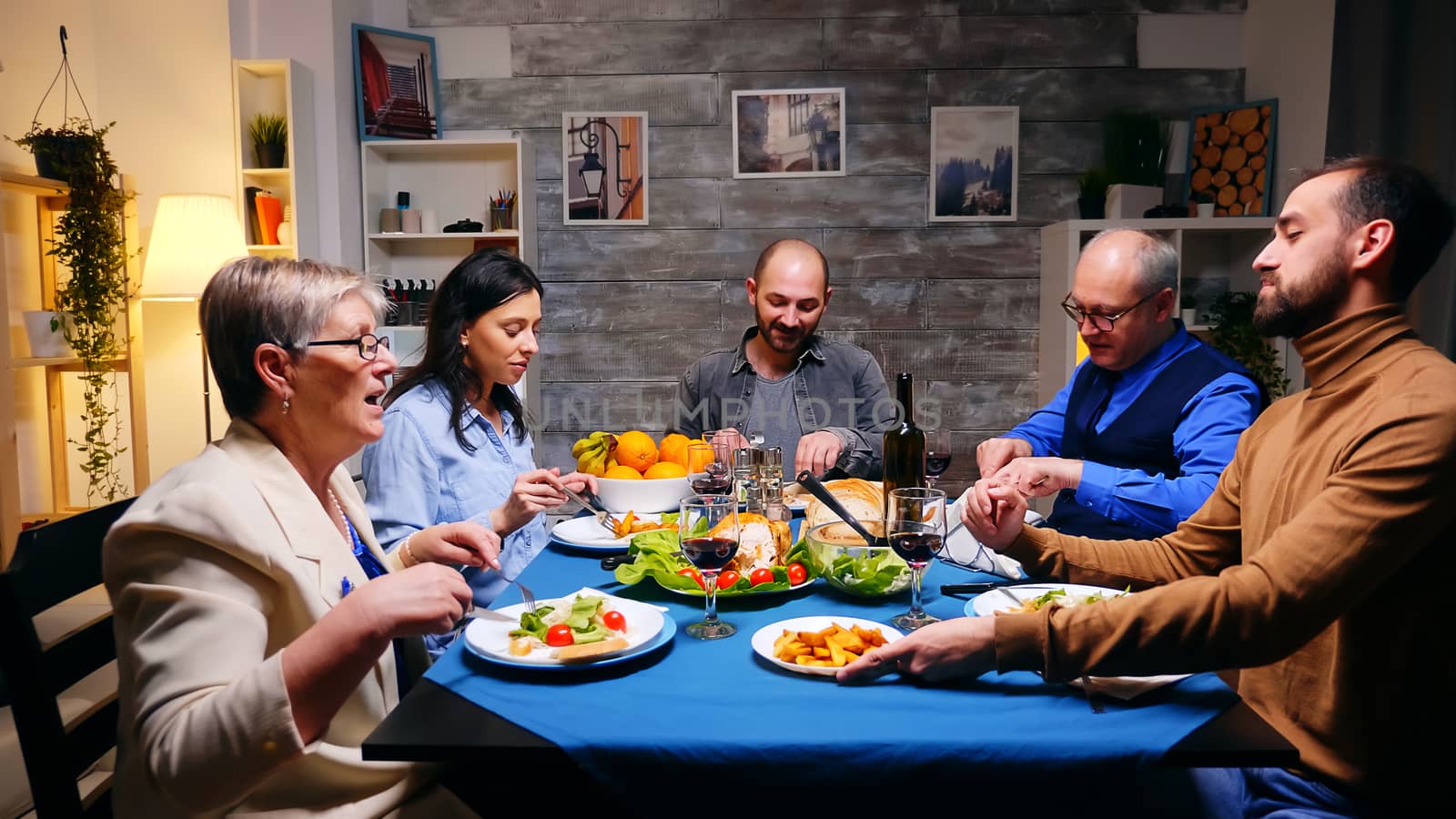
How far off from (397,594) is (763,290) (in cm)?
→ 217

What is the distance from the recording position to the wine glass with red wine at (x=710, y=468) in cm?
190

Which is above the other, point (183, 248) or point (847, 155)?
point (847, 155)

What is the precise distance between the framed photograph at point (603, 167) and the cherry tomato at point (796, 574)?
2986 millimetres

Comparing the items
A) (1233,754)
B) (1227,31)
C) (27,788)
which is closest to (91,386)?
(27,788)

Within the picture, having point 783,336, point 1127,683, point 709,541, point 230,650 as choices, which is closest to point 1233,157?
point 783,336

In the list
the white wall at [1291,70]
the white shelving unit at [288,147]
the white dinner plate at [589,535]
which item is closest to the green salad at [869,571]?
the white dinner plate at [589,535]

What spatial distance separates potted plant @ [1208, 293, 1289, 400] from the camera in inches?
150

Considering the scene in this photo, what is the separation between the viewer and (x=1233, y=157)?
406 centimetres

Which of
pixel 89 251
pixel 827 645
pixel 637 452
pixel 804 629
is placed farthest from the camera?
pixel 89 251

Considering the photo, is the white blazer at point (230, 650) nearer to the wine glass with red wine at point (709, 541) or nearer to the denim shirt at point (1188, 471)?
the wine glass with red wine at point (709, 541)

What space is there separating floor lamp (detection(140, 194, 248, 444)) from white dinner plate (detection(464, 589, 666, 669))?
276 cm

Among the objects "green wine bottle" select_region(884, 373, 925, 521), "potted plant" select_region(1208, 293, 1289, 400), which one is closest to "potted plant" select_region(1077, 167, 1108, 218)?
"potted plant" select_region(1208, 293, 1289, 400)

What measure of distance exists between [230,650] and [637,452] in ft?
3.99

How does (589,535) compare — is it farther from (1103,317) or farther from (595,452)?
(1103,317)
